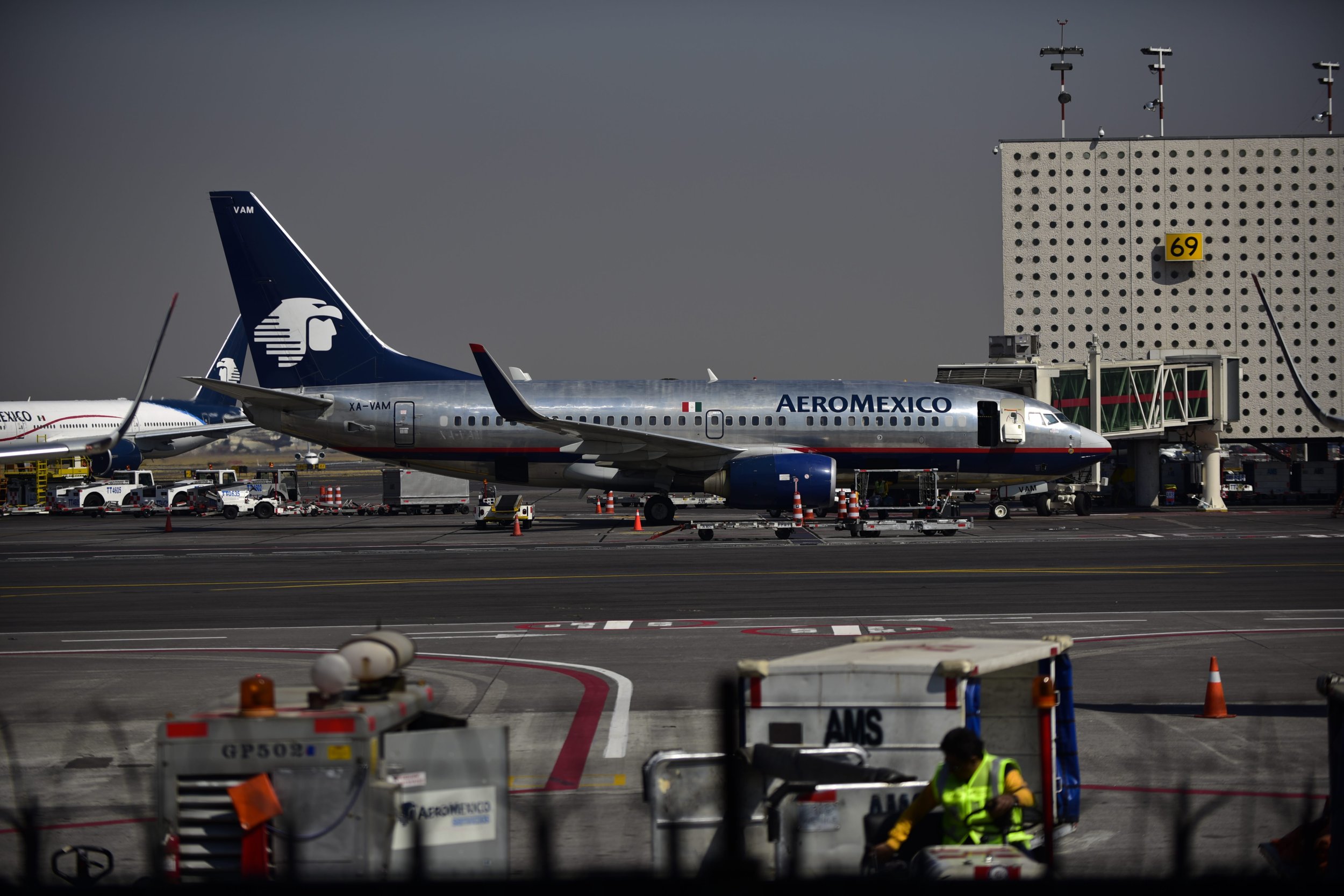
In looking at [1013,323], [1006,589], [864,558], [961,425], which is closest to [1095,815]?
[1006,589]

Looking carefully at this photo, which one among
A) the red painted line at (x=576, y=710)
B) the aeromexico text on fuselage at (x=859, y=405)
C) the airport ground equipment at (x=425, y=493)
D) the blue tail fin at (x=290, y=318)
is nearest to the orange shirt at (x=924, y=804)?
the red painted line at (x=576, y=710)

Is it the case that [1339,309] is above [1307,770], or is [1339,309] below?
above

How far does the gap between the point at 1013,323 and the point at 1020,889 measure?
63557mm

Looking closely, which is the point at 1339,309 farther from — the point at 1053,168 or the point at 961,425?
the point at 961,425

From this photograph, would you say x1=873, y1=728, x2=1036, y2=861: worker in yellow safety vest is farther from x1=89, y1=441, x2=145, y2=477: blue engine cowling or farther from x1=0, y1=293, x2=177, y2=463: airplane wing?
x1=89, y1=441, x2=145, y2=477: blue engine cowling

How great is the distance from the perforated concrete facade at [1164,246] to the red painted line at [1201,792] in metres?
57.0

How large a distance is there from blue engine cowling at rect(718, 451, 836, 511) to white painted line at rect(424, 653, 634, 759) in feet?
70.4

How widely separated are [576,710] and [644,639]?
4644mm

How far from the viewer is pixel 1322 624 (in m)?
17.6

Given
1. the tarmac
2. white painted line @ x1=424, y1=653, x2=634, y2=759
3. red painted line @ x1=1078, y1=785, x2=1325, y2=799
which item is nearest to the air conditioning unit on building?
the tarmac

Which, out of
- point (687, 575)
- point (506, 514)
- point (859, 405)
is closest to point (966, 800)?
point (687, 575)

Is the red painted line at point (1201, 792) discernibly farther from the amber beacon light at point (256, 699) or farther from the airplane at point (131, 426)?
the airplane at point (131, 426)

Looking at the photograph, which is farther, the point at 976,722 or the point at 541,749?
the point at 541,749

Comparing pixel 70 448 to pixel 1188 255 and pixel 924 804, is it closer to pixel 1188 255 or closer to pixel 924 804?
pixel 924 804
